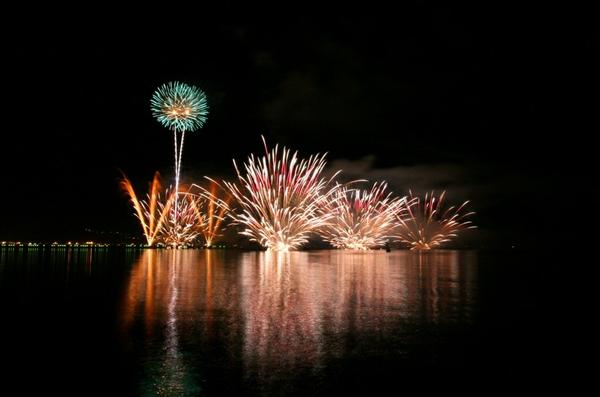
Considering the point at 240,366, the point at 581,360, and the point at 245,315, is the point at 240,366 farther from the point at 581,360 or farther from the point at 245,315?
the point at 581,360

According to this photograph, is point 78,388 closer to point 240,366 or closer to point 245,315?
point 240,366

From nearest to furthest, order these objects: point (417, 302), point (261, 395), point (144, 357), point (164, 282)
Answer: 1. point (261, 395)
2. point (144, 357)
3. point (417, 302)
4. point (164, 282)

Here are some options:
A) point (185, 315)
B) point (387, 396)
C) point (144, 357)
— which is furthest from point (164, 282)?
point (387, 396)

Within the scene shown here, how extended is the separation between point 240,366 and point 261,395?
1.49 m

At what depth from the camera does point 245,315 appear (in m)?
12.9

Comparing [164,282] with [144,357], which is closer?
[144,357]

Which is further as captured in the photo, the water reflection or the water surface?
the water reflection

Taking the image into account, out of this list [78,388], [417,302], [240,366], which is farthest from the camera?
[417,302]

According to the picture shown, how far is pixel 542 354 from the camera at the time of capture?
9172 millimetres

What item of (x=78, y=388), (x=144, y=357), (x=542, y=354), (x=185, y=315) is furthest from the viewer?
(x=185, y=315)

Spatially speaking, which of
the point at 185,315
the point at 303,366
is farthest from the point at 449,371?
the point at 185,315

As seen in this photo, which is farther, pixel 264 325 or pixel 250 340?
pixel 264 325

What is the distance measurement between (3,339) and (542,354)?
1082cm

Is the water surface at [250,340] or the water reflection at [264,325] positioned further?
the water reflection at [264,325]
